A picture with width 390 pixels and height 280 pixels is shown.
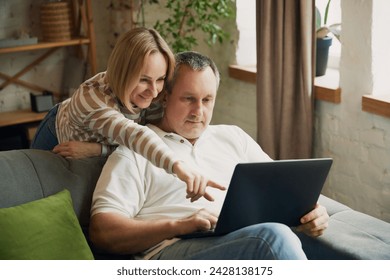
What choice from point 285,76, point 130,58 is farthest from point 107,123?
point 285,76

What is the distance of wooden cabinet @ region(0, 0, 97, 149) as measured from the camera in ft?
11.7

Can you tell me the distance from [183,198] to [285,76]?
4.10 feet

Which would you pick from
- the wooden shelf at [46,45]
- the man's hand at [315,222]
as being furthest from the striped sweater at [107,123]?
the wooden shelf at [46,45]

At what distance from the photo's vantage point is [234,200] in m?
1.54

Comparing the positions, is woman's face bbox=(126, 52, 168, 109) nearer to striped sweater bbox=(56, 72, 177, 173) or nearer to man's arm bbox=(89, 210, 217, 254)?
striped sweater bbox=(56, 72, 177, 173)

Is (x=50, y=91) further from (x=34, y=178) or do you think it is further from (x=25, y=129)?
(x=34, y=178)

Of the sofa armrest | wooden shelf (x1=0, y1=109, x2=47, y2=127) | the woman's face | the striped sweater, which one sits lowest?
the sofa armrest

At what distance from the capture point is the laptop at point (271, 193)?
1514mm

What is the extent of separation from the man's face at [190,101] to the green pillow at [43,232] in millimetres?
481

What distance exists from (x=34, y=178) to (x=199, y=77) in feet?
2.04

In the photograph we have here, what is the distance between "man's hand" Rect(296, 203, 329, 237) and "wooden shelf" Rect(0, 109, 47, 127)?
90.5 inches

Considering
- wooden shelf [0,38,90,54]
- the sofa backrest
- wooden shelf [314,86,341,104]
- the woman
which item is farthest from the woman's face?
wooden shelf [0,38,90,54]

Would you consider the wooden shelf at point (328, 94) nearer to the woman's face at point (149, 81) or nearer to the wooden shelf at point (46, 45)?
the woman's face at point (149, 81)

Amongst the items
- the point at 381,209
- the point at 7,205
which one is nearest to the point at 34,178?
the point at 7,205
